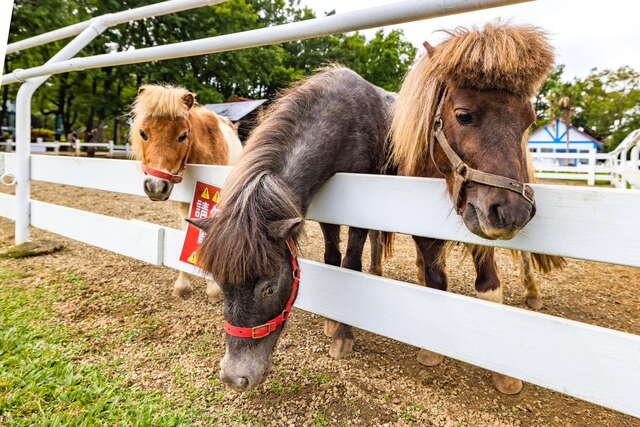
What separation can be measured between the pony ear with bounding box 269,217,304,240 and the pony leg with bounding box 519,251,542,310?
2.48m

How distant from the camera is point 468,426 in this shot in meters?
1.70

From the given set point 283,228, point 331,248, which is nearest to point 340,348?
point 331,248

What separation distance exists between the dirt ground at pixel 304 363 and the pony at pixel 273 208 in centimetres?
32

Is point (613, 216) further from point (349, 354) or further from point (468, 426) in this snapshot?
point (349, 354)

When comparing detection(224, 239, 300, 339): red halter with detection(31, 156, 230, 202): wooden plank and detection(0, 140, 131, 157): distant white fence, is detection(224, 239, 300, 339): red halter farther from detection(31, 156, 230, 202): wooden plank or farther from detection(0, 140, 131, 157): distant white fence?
detection(0, 140, 131, 157): distant white fence

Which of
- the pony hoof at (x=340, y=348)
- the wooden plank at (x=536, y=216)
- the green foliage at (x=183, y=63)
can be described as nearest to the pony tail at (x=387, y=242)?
the pony hoof at (x=340, y=348)

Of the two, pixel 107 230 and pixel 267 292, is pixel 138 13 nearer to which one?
pixel 107 230

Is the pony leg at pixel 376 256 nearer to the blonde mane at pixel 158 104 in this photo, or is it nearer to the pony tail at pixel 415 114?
the pony tail at pixel 415 114

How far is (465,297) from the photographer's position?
1568 mm

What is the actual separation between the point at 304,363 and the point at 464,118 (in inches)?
65.1

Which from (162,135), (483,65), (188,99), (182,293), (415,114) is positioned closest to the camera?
(483,65)

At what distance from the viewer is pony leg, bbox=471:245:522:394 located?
6.39 ft

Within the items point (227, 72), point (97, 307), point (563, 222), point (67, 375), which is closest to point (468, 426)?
point (563, 222)

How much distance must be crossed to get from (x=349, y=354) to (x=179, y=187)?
182 cm
